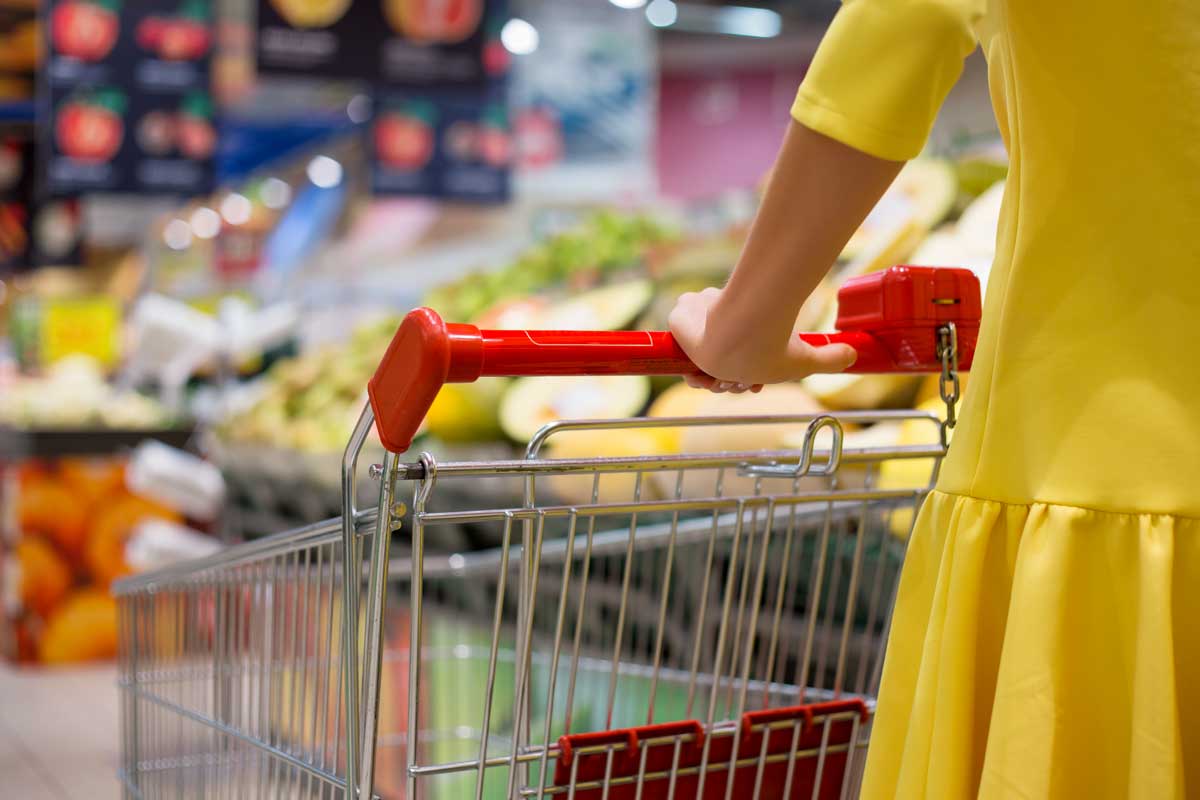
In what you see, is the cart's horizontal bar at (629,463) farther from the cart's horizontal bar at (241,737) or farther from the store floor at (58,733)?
the store floor at (58,733)

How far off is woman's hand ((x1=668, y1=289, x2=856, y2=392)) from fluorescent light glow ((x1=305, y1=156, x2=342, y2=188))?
9353mm

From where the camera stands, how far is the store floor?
373 cm

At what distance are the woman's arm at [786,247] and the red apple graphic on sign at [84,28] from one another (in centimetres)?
609

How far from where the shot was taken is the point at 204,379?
7223mm

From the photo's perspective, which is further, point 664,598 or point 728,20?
point 728,20

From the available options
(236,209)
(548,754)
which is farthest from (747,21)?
(548,754)

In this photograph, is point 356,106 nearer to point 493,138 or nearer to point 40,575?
point 493,138

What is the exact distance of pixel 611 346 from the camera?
1055 millimetres

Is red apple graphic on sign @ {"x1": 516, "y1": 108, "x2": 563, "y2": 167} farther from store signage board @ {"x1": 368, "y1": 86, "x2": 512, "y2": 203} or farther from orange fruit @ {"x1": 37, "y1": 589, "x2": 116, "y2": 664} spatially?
orange fruit @ {"x1": 37, "y1": 589, "x2": 116, "y2": 664}

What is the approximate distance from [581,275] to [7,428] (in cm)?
308

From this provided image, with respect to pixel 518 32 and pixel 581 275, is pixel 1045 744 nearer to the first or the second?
pixel 581 275

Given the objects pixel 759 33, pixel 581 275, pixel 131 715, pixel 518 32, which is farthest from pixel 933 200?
pixel 759 33

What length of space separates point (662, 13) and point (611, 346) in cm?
945

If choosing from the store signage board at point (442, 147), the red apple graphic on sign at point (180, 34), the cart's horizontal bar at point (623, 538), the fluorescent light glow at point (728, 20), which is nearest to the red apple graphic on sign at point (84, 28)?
the red apple graphic on sign at point (180, 34)
